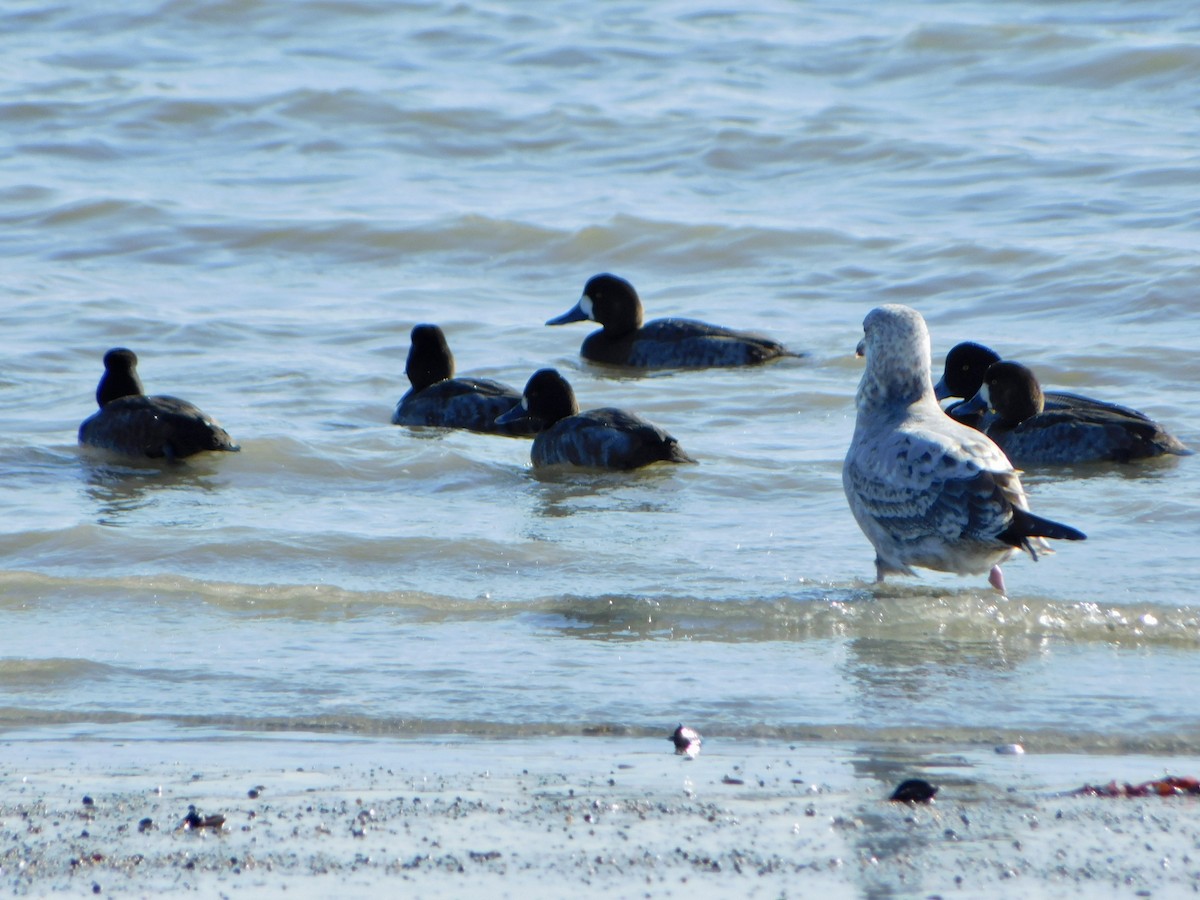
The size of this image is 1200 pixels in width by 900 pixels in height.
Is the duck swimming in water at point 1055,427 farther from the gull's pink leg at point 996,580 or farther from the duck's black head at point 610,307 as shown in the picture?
the duck's black head at point 610,307

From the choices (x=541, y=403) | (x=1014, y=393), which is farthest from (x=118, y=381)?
(x=1014, y=393)

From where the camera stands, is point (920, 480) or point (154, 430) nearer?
point (920, 480)

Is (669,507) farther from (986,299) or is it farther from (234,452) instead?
(986,299)

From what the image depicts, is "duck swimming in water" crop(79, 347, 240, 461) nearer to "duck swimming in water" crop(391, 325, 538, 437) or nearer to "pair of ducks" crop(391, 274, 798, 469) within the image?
"duck swimming in water" crop(391, 325, 538, 437)

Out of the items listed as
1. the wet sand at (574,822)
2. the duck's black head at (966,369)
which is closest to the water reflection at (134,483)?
the wet sand at (574,822)

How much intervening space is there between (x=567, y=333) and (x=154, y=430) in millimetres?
5247

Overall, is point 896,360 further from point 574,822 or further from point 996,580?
point 574,822

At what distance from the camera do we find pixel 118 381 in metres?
11.2

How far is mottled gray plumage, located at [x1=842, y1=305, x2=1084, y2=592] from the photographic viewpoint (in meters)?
6.81

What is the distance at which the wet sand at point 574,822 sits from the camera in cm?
407

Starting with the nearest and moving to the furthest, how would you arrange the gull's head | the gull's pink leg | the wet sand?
the wet sand, the gull's pink leg, the gull's head

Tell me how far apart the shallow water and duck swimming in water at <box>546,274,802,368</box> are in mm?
194

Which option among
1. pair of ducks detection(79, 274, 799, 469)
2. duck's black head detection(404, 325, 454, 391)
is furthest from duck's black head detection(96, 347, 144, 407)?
duck's black head detection(404, 325, 454, 391)

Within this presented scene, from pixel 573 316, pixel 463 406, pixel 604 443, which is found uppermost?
pixel 573 316
